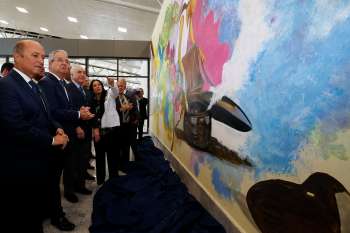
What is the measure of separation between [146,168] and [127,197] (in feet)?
3.55

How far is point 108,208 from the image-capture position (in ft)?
9.41

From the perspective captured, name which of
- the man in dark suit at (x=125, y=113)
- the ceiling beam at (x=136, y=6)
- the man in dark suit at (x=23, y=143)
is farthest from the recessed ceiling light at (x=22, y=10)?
the man in dark suit at (x=23, y=143)

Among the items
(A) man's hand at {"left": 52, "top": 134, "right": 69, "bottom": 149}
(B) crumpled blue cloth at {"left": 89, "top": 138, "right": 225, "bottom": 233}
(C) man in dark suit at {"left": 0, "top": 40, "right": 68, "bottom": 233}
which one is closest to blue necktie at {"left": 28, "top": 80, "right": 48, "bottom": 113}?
(C) man in dark suit at {"left": 0, "top": 40, "right": 68, "bottom": 233}

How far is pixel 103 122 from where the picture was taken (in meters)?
3.62

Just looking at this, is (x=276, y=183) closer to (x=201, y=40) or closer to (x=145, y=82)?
(x=201, y=40)

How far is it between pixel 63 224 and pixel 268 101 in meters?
2.08

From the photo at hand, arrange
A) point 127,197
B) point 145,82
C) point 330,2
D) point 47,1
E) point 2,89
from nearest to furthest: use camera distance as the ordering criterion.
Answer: point 330,2, point 2,89, point 127,197, point 47,1, point 145,82

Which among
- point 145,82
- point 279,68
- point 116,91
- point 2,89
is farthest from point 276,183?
point 145,82

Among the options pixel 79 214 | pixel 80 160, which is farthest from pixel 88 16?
pixel 79 214

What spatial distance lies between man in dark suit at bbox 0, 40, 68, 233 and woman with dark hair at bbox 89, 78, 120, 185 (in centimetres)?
156

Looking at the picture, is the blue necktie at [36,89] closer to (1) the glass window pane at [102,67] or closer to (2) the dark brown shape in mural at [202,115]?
(2) the dark brown shape in mural at [202,115]

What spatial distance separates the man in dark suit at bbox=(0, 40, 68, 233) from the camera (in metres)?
1.80

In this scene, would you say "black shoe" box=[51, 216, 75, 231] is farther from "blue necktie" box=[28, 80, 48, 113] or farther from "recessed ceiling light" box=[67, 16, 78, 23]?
"recessed ceiling light" box=[67, 16, 78, 23]

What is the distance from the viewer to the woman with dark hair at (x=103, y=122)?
3.62 metres
